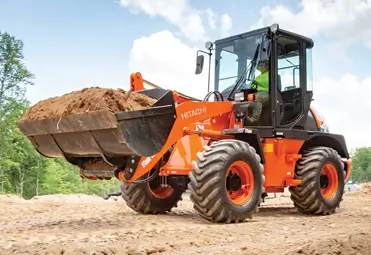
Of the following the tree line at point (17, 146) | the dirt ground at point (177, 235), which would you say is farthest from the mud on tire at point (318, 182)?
the tree line at point (17, 146)

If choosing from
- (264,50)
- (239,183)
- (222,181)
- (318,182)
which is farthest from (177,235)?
(264,50)

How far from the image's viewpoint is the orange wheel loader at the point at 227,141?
276 inches

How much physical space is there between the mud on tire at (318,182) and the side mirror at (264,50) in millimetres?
2036

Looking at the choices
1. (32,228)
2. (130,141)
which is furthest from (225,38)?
(32,228)

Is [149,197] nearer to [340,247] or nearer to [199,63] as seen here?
[199,63]

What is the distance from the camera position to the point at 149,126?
22.7ft

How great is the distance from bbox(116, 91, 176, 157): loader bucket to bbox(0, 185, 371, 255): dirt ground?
1.08 metres

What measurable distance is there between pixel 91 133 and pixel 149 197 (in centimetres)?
266

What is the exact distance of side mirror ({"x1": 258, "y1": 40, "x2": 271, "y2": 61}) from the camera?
354 inches

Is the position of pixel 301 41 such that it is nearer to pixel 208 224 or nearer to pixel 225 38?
pixel 225 38

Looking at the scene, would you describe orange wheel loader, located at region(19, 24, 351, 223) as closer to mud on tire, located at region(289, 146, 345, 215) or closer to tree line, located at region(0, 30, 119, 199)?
mud on tire, located at region(289, 146, 345, 215)

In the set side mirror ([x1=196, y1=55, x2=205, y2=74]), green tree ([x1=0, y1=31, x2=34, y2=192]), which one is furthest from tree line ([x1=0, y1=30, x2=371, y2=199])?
side mirror ([x1=196, y1=55, x2=205, y2=74])

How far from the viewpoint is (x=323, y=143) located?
10.5 meters

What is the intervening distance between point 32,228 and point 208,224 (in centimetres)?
248
